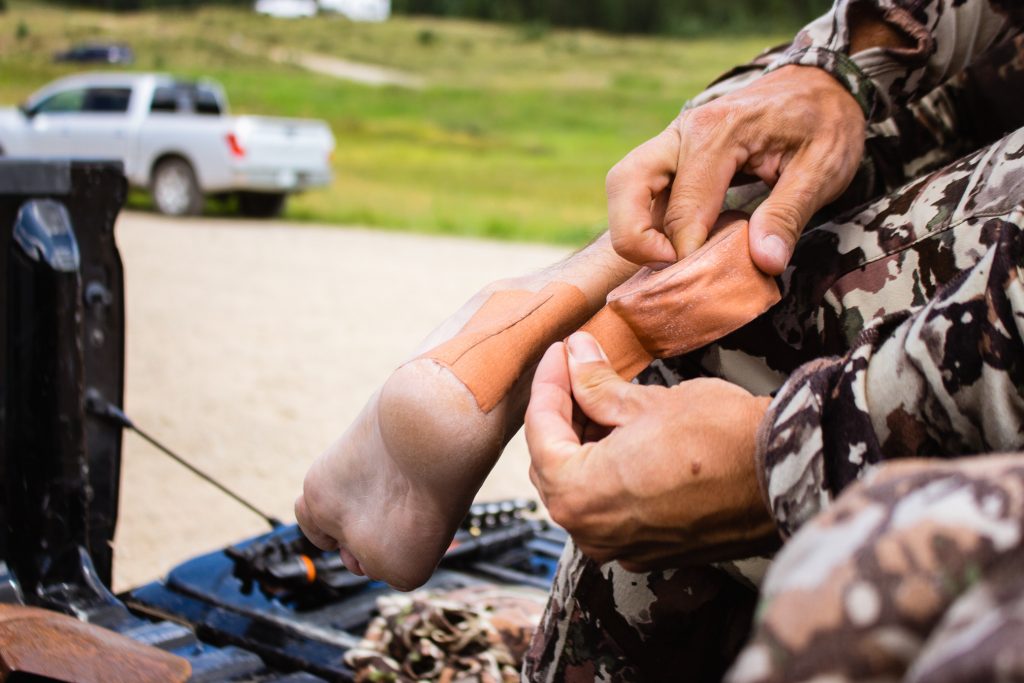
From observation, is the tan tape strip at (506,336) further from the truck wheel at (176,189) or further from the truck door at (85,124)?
the truck door at (85,124)

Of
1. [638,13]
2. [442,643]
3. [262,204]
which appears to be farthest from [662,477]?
[638,13]

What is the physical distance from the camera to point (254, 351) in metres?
5.64

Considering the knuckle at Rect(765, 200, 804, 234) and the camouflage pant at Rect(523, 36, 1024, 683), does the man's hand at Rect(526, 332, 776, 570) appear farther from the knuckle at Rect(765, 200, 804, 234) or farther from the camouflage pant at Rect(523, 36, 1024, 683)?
the knuckle at Rect(765, 200, 804, 234)

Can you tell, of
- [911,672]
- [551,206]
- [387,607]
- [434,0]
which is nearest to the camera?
[911,672]

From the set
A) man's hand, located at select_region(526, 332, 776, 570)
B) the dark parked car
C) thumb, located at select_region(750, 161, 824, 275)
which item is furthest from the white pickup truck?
man's hand, located at select_region(526, 332, 776, 570)

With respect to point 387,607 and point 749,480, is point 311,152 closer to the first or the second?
point 387,607

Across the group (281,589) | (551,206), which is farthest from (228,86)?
(281,589)

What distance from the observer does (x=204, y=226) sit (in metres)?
11.1

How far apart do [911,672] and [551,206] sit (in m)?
15.6

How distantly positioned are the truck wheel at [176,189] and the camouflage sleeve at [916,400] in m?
11.8

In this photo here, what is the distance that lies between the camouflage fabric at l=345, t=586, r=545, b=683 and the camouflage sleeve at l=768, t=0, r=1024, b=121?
80cm

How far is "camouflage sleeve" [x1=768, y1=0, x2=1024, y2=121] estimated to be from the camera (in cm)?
124

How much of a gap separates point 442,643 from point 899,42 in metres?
0.93

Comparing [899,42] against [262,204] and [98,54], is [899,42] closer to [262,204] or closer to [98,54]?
[262,204]
